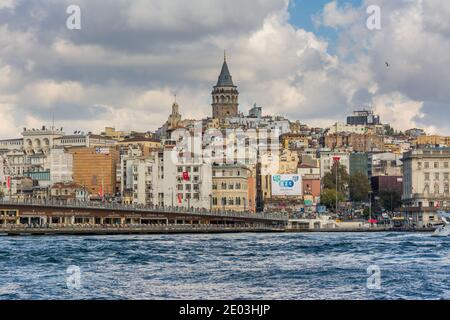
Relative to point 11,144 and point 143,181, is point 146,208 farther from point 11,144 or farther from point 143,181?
point 11,144

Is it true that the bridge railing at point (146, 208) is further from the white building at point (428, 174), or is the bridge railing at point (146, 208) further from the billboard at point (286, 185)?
the billboard at point (286, 185)

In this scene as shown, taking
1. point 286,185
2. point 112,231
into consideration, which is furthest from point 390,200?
point 112,231

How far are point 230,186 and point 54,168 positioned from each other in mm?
35486

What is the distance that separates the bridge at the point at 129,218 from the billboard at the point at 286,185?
24082 mm

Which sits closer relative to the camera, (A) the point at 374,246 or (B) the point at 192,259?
(B) the point at 192,259

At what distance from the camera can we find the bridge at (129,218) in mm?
90375

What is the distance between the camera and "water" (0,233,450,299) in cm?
2875

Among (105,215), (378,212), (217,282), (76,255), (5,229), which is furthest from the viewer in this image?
(378,212)

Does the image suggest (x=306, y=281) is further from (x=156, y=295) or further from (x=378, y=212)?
(x=378, y=212)

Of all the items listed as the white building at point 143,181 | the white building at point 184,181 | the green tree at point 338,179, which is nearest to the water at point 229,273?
the white building at point 184,181

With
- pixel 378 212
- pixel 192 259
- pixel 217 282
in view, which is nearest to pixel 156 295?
pixel 217 282

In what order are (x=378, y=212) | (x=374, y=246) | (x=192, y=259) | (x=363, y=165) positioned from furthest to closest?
(x=363, y=165) → (x=378, y=212) → (x=374, y=246) → (x=192, y=259)

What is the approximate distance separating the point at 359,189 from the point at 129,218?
3962 cm

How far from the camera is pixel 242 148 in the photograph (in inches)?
5217
